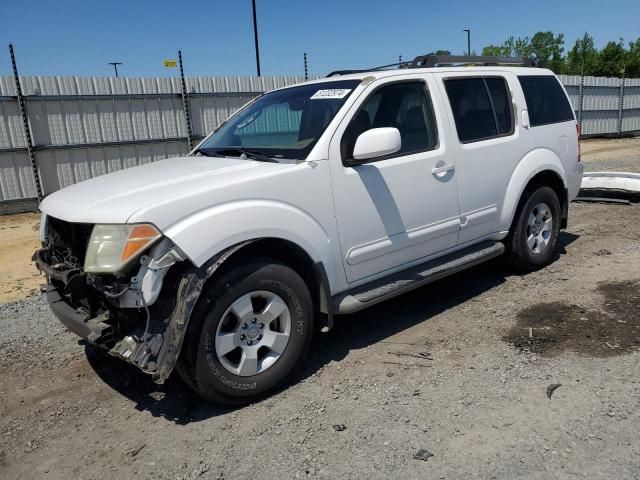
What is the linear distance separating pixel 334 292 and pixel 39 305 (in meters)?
3.24

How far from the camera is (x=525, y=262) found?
5.14 m

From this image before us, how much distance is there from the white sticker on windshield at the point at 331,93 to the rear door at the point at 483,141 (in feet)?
3.09

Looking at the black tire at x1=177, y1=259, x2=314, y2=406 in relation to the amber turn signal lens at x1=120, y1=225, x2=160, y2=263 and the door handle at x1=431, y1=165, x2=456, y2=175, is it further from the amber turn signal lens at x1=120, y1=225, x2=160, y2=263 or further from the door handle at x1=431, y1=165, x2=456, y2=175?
the door handle at x1=431, y1=165, x2=456, y2=175

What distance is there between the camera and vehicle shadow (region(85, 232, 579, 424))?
3278mm

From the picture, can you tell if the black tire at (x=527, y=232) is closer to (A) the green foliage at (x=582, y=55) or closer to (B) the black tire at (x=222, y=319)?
(B) the black tire at (x=222, y=319)

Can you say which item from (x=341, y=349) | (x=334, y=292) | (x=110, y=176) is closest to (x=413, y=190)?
(x=334, y=292)

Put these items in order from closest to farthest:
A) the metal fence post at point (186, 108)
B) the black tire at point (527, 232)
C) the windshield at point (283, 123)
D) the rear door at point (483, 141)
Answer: the windshield at point (283, 123) < the rear door at point (483, 141) < the black tire at point (527, 232) < the metal fence post at point (186, 108)

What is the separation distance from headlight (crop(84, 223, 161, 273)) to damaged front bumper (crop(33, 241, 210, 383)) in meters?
0.07

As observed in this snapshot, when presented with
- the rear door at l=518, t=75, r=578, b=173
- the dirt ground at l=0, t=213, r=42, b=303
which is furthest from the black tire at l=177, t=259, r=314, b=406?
the dirt ground at l=0, t=213, r=42, b=303

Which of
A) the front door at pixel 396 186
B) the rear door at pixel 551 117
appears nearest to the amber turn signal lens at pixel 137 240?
the front door at pixel 396 186

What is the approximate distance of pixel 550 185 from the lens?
5328 mm

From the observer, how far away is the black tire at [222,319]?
291cm

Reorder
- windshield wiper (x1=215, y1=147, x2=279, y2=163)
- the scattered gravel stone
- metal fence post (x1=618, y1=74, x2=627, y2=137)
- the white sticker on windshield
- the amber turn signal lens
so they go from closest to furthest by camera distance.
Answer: the scattered gravel stone < the amber turn signal lens < windshield wiper (x1=215, y1=147, x2=279, y2=163) < the white sticker on windshield < metal fence post (x1=618, y1=74, x2=627, y2=137)

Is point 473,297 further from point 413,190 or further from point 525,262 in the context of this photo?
point 413,190
